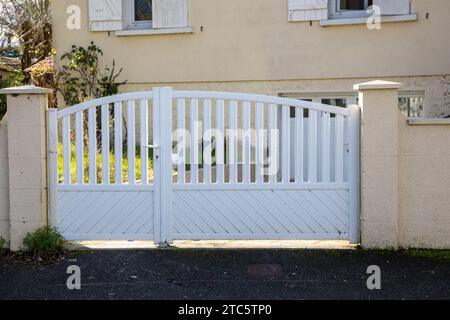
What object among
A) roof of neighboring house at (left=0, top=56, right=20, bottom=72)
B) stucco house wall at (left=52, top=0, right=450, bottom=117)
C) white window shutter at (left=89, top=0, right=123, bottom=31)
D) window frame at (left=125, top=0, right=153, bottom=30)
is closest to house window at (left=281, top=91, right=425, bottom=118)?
stucco house wall at (left=52, top=0, right=450, bottom=117)

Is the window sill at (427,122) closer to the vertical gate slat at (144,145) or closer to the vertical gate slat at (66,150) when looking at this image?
the vertical gate slat at (144,145)

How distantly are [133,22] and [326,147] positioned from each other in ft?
20.7

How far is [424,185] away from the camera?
5902mm

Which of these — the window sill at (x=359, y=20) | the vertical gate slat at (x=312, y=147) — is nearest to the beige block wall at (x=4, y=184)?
the vertical gate slat at (x=312, y=147)

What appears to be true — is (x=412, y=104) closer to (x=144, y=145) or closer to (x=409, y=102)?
(x=409, y=102)

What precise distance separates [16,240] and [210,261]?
2084 millimetres

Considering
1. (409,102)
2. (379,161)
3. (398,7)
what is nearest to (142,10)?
(398,7)

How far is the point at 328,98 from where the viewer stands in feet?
34.6

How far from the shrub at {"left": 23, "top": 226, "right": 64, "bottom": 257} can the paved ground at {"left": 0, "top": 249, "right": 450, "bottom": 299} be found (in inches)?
6.9

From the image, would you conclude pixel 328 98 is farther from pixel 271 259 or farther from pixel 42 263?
pixel 42 263

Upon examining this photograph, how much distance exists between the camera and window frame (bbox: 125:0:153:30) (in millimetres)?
10961

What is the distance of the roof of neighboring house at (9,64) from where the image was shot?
1745cm

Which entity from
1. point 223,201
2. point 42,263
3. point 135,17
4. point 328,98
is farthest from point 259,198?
point 135,17
